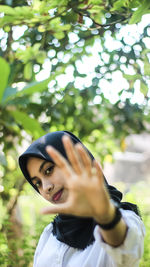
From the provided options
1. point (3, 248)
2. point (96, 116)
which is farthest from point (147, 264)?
point (96, 116)

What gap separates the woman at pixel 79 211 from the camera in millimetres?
796

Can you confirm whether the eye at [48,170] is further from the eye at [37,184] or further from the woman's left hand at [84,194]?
the woman's left hand at [84,194]

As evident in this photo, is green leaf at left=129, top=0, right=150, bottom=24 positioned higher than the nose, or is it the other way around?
green leaf at left=129, top=0, right=150, bottom=24

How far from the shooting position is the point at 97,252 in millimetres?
1080

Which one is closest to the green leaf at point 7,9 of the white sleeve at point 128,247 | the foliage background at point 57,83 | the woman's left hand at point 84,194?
the foliage background at point 57,83

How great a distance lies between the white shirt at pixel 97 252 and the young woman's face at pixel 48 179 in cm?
17

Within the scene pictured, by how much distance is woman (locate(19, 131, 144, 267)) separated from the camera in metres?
0.80

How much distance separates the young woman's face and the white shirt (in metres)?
0.17

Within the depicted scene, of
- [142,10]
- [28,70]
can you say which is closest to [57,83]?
[28,70]

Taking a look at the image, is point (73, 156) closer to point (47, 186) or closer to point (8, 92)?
point (47, 186)

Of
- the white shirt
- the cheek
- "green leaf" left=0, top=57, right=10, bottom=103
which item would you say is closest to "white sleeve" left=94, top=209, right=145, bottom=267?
the white shirt

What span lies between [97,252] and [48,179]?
0.89ft

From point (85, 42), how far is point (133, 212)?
47.1 inches

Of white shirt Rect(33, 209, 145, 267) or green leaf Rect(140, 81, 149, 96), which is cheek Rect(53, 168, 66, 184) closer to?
white shirt Rect(33, 209, 145, 267)
